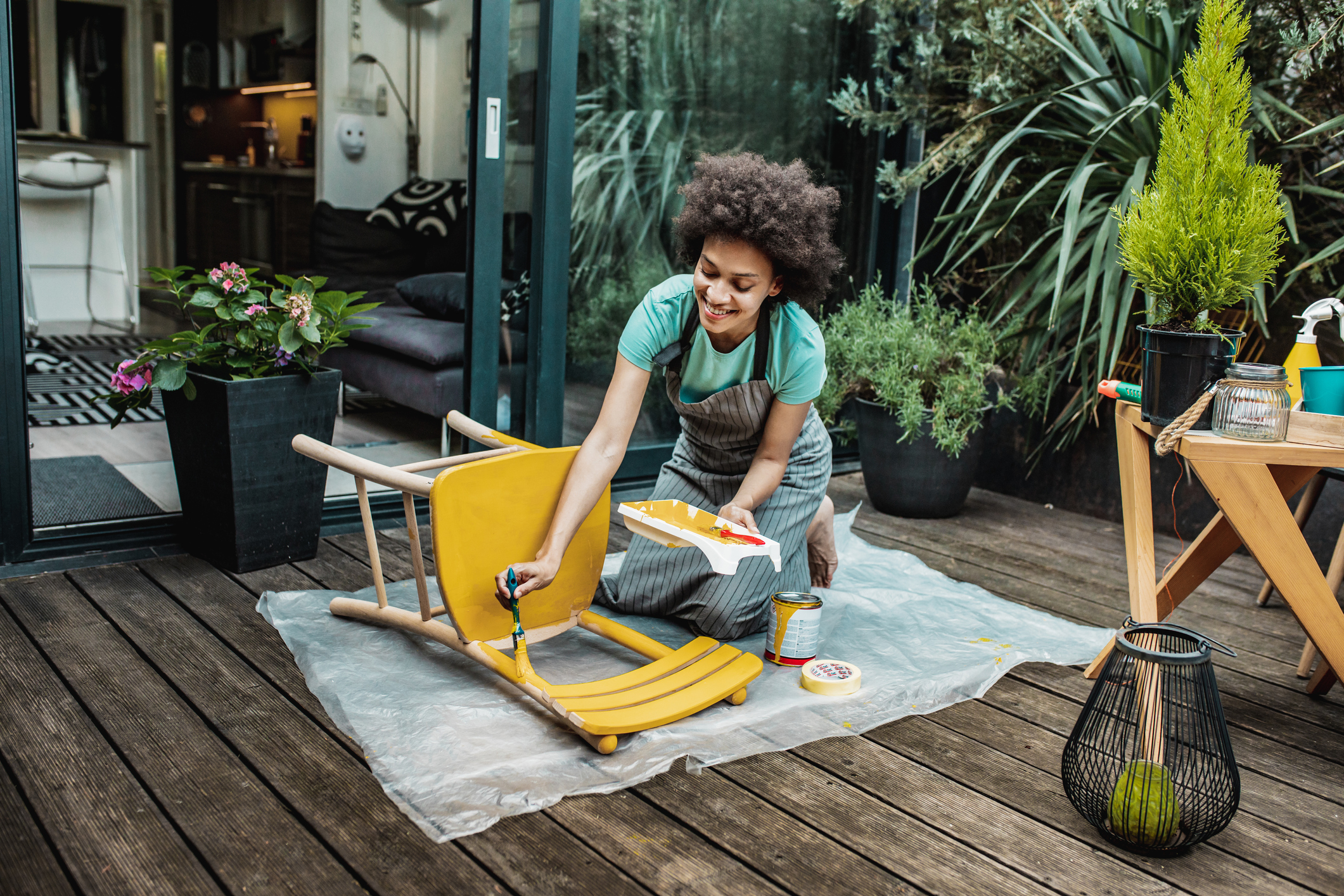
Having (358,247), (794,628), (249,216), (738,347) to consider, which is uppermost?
(249,216)

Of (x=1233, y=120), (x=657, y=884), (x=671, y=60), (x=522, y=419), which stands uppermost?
(x=671, y=60)

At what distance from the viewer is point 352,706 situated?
6.03ft

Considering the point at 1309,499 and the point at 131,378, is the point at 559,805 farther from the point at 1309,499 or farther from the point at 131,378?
the point at 1309,499

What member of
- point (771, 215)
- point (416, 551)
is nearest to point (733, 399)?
point (771, 215)

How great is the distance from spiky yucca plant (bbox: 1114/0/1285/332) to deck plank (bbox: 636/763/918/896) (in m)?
1.06

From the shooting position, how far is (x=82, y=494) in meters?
2.95

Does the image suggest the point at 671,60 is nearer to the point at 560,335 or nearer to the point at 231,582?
the point at 560,335

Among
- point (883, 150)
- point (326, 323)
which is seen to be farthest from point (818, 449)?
point (883, 150)

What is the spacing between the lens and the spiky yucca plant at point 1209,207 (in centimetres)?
173

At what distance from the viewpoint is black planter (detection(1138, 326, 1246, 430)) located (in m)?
1.78

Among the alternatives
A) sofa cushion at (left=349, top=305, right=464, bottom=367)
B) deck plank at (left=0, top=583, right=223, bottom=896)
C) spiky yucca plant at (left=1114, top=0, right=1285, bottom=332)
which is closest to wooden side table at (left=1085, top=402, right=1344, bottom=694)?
spiky yucca plant at (left=1114, top=0, right=1285, bottom=332)

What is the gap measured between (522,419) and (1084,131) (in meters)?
1.92

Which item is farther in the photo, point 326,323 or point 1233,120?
point 326,323

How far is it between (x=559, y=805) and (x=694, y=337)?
98 cm
